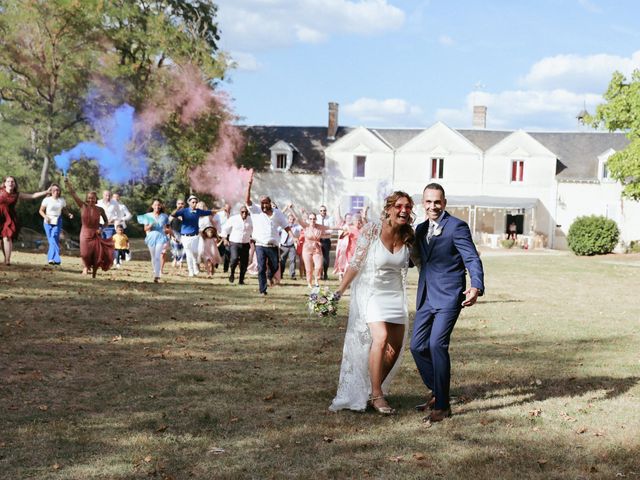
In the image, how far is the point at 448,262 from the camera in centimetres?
664

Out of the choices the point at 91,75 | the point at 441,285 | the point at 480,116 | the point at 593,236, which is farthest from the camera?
the point at 480,116

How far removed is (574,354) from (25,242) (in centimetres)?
2189

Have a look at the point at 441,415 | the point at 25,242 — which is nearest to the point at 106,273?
the point at 25,242

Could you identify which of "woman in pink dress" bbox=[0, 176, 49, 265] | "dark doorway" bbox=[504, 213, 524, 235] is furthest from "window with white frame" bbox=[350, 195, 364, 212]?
"woman in pink dress" bbox=[0, 176, 49, 265]

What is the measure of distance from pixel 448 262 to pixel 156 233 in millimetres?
11342

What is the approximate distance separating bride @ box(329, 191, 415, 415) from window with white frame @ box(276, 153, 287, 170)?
45784mm

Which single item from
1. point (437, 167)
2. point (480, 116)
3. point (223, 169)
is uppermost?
point (480, 116)

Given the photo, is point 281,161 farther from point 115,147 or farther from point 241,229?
point 241,229

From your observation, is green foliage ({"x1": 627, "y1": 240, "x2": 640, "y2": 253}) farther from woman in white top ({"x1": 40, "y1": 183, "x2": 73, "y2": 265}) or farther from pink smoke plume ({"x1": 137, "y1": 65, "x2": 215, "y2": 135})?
woman in white top ({"x1": 40, "y1": 183, "x2": 73, "y2": 265})

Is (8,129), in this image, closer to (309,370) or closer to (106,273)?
(106,273)

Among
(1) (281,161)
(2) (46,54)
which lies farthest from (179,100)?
(1) (281,161)

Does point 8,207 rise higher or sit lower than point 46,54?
lower

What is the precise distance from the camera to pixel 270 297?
15484mm

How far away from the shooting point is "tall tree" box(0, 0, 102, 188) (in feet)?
97.4
